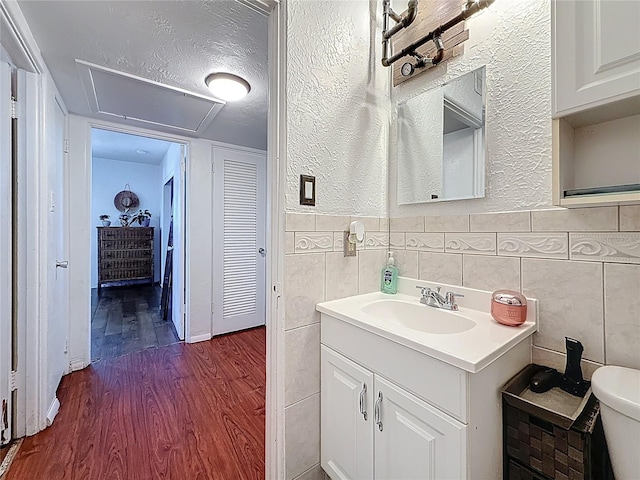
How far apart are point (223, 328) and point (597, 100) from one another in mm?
3221

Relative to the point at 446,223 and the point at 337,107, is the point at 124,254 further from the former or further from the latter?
the point at 446,223

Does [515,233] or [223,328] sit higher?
[515,233]

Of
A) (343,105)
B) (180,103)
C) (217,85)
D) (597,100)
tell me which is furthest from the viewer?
(180,103)

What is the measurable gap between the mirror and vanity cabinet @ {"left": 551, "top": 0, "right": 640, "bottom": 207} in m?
0.31

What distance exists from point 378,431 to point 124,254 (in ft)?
18.4

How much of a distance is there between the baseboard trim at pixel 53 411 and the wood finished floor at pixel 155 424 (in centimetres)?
3

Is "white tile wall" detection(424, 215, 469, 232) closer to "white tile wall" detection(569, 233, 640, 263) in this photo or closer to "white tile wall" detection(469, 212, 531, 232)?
"white tile wall" detection(469, 212, 531, 232)

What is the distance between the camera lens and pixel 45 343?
161 cm

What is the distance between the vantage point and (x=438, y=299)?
1208mm

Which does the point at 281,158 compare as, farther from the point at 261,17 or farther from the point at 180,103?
the point at 180,103

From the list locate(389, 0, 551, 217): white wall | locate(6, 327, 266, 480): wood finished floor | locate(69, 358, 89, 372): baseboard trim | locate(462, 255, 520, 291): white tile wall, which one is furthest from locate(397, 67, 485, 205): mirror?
locate(69, 358, 89, 372): baseboard trim

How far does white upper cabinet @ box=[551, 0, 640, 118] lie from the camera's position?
70 centimetres

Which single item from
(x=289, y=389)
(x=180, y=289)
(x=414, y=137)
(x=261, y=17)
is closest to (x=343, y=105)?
(x=414, y=137)

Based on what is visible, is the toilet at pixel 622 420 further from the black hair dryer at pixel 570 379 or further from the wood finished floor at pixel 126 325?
the wood finished floor at pixel 126 325
